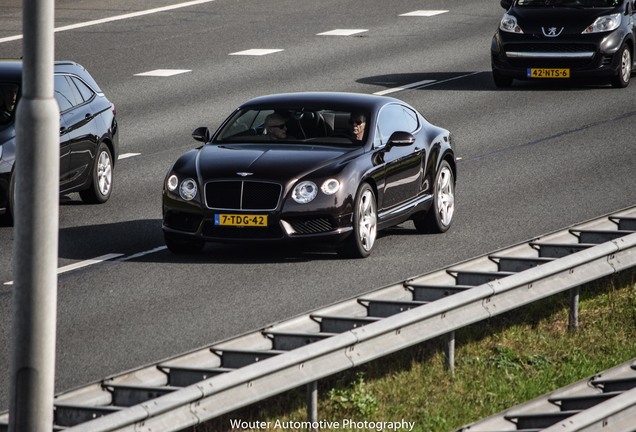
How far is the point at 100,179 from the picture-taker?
61.6ft

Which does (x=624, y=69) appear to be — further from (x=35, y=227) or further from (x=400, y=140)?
(x=35, y=227)

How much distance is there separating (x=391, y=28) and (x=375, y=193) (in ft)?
68.9

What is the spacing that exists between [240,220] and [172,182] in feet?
2.72

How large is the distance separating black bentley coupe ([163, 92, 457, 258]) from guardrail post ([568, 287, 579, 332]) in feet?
10.6

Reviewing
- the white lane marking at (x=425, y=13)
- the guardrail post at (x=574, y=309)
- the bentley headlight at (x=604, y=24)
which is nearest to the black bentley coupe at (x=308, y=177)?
the guardrail post at (x=574, y=309)

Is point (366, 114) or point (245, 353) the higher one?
point (366, 114)

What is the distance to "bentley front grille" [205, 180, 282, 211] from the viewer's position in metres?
14.9

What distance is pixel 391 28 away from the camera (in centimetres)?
3619

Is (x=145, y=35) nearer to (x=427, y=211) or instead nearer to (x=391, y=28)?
(x=391, y=28)

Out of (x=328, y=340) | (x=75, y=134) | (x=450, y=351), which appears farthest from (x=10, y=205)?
(x=328, y=340)

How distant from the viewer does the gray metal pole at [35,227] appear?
7.19 meters

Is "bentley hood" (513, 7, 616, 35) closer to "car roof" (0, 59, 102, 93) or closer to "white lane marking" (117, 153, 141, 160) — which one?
"white lane marking" (117, 153, 141, 160)

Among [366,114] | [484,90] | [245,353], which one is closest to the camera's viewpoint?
[245,353]

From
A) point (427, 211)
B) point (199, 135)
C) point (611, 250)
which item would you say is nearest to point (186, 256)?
point (199, 135)
